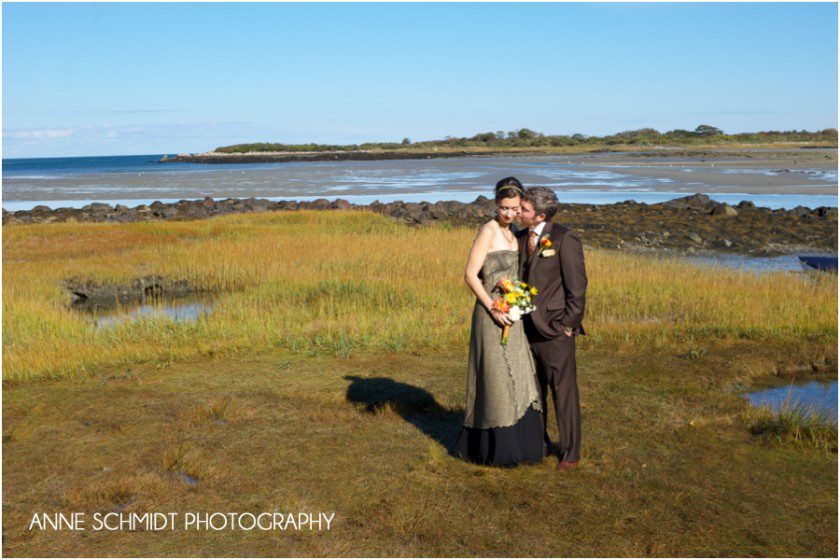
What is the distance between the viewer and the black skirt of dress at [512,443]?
23.9 feet

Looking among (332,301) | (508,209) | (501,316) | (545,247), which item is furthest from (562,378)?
(332,301)

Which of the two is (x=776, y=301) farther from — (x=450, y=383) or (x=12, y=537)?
(x=12, y=537)

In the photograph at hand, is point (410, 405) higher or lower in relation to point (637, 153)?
lower

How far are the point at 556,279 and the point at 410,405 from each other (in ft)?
10.4

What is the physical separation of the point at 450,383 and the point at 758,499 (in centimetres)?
431

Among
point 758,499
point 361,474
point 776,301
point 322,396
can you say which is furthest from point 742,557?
point 776,301

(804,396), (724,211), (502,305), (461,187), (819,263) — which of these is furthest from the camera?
(461,187)

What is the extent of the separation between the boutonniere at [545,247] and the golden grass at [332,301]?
5.37 metres

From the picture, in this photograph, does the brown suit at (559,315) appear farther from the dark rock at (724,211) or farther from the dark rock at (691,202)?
the dark rock at (691,202)

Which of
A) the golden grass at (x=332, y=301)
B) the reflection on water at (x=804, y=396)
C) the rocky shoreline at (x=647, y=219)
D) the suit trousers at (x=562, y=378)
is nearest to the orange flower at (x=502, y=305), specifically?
the suit trousers at (x=562, y=378)

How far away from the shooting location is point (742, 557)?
590 centimetres

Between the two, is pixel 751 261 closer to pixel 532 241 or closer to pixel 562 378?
pixel 562 378

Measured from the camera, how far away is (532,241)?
703cm

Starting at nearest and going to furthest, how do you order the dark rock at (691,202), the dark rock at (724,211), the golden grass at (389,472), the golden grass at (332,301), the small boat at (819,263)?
the golden grass at (389,472), the golden grass at (332,301), the small boat at (819,263), the dark rock at (724,211), the dark rock at (691,202)
